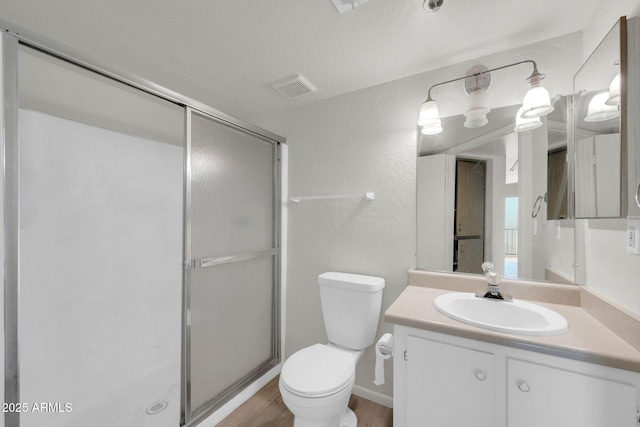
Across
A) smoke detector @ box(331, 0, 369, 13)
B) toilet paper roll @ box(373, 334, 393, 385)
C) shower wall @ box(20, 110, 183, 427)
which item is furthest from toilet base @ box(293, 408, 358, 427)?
smoke detector @ box(331, 0, 369, 13)

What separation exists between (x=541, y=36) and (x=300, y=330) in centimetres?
246

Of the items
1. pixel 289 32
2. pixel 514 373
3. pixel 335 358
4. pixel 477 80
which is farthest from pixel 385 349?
pixel 289 32

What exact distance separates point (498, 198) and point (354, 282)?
1.00 meters

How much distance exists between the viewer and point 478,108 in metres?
1.48

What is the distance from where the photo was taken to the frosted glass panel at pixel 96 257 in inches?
58.3

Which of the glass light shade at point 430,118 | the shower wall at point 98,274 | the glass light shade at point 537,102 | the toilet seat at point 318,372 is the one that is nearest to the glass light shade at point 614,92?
the glass light shade at point 537,102

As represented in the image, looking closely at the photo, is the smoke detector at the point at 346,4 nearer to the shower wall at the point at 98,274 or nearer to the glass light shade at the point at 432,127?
the glass light shade at the point at 432,127

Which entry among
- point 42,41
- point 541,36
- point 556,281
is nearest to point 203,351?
point 42,41

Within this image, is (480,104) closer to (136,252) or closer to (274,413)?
(274,413)

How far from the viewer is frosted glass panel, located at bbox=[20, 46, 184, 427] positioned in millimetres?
1480

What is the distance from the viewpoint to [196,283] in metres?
1.56

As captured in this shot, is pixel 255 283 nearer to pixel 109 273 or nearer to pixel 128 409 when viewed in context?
pixel 109 273

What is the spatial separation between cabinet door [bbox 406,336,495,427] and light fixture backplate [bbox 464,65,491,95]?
141cm

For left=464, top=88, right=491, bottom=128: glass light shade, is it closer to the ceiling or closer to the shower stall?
the ceiling
